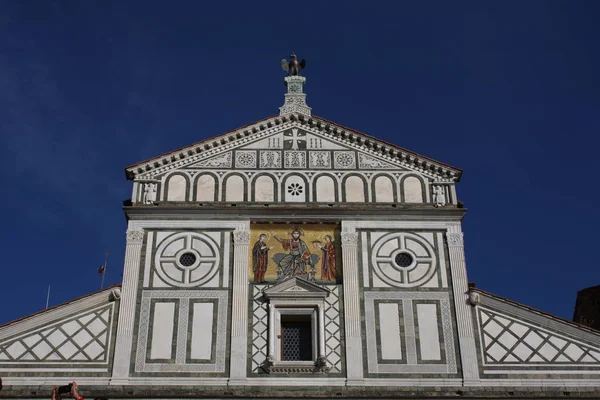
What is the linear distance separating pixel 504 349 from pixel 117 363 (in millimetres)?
8903

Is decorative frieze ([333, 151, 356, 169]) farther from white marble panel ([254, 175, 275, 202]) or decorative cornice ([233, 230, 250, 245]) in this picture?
decorative cornice ([233, 230, 250, 245])

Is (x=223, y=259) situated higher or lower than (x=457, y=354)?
higher

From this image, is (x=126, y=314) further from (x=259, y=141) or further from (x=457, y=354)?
(x=457, y=354)

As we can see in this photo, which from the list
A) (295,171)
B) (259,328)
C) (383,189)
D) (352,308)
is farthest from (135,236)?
(383,189)

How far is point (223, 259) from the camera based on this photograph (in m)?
19.3

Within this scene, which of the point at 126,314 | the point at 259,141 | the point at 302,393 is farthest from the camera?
the point at 259,141

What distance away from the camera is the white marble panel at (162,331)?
18.0 m

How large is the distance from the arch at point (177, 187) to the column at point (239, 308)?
1.82m

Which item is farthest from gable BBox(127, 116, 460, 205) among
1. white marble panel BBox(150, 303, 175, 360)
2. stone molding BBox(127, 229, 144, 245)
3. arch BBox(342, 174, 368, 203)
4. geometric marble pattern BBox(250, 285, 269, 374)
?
white marble panel BBox(150, 303, 175, 360)

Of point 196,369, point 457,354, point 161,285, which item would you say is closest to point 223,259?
point 161,285

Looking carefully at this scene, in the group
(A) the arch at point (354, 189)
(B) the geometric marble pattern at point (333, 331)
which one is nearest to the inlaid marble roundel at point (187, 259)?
(B) the geometric marble pattern at point (333, 331)

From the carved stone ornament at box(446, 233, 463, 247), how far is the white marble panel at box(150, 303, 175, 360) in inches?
276

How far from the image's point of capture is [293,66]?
23031 millimetres

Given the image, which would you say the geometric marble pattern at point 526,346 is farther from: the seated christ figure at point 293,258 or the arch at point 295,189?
the arch at point 295,189
